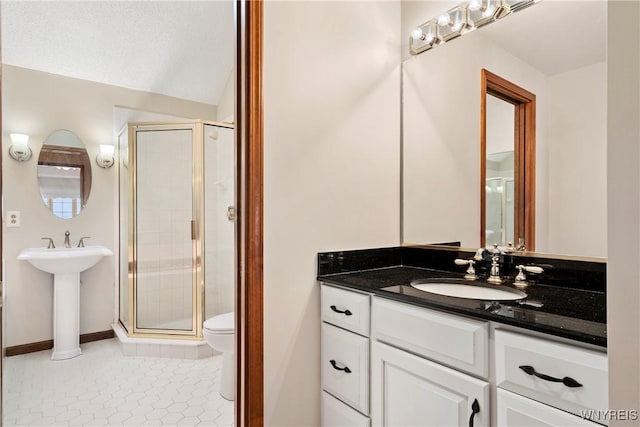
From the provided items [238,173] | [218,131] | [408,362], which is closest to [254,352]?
[408,362]

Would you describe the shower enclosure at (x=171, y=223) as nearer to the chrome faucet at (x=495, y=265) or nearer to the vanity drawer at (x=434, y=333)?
the vanity drawer at (x=434, y=333)

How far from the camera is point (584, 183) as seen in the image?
1379 millimetres

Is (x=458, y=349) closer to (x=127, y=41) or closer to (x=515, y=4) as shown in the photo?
(x=515, y=4)

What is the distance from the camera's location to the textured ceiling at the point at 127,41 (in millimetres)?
2648

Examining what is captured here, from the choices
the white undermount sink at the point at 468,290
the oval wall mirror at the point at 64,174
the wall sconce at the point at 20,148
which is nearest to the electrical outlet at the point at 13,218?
the oval wall mirror at the point at 64,174

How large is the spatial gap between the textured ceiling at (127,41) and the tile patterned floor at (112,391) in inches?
91.6

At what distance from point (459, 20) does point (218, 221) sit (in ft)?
8.00

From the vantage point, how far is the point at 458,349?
1092mm

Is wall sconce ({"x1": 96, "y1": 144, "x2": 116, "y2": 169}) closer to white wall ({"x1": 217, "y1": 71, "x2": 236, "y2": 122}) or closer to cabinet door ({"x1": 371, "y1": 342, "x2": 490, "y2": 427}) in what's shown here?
white wall ({"x1": 217, "y1": 71, "x2": 236, "y2": 122})

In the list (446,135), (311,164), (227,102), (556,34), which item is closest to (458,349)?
(311,164)

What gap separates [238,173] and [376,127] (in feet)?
2.52

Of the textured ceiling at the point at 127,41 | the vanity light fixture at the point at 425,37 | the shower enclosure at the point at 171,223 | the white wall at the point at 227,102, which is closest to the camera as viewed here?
the vanity light fixture at the point at 425,37

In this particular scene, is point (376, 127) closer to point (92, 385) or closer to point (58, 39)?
point (92, 385)

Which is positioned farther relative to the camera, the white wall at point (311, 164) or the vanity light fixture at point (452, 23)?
the vanity light fixture at point (452, 23)
